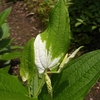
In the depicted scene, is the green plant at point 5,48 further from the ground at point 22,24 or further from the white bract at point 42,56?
the white bract at point 42,56

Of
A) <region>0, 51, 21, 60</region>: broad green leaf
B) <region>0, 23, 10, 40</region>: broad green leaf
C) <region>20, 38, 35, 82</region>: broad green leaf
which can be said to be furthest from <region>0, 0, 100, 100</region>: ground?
<region>20, 38, 35, 82</region>: broad green leaf

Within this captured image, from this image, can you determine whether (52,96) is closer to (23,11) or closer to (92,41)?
(92,41)

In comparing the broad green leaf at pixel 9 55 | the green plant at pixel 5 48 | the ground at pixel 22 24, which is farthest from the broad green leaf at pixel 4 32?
the ground at pixel 22 24

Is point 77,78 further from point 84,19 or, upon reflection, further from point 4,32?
point 84,19

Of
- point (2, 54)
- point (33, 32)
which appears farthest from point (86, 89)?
point (33, 32)

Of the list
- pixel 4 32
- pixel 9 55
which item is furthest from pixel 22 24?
pixel 9 55

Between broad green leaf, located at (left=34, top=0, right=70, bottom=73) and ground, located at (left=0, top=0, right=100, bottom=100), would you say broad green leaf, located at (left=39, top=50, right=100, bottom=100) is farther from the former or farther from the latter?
ground, located at (left=0, top=0, right=100, bottom=100)
